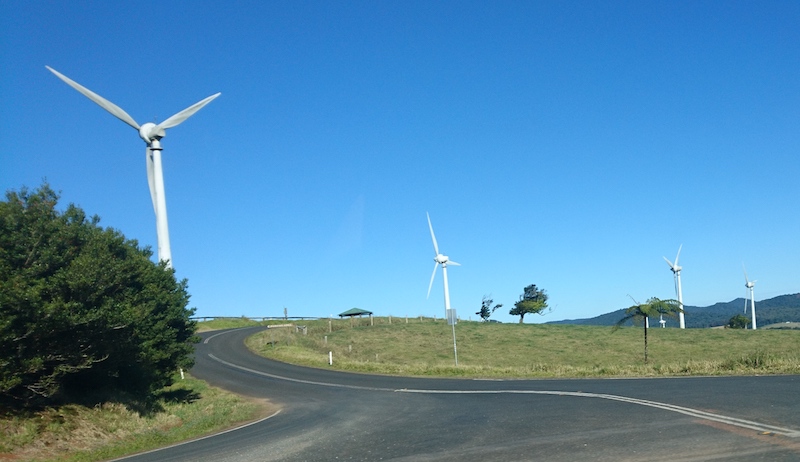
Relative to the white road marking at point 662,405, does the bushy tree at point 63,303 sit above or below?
above

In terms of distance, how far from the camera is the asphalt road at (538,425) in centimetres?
1059

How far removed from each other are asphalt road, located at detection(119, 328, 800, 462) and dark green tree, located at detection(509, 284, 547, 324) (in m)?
93.3

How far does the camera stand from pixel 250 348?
58.6 metres

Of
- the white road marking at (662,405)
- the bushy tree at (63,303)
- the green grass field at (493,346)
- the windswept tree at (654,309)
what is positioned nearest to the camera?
the white road marking at (662,405)

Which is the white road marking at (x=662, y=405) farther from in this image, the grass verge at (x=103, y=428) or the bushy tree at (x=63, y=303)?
the bushy tree at (x=63, y=303)

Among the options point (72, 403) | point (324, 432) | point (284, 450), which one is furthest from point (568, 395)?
point (72, 403)

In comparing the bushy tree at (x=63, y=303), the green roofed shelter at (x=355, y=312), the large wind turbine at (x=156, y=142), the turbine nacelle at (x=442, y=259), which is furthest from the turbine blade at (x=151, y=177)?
the green roofed shelter at (x=355, y=312)

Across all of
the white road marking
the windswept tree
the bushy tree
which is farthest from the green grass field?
the bushy tree

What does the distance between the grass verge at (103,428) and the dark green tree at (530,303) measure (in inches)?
3691

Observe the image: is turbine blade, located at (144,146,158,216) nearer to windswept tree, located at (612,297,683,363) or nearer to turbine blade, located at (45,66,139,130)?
turbine blade, located at (45,66,139,130)

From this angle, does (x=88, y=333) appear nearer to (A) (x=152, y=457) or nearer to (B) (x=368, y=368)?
(A) (x=152, y=457)

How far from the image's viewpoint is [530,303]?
381 feet

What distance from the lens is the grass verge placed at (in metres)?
17.8

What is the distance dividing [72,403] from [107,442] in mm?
3305
